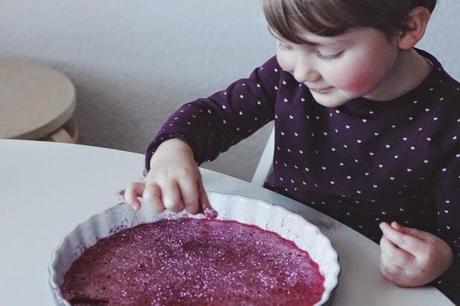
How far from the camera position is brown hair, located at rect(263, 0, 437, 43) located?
0.70 m

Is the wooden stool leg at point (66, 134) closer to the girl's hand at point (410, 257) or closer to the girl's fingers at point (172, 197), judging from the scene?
the girl's fingers at point (172, 197)

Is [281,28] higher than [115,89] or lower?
higher

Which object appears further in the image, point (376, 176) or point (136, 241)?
point (376, 176)

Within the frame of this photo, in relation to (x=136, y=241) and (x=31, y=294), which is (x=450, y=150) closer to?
(x=136, y=241)

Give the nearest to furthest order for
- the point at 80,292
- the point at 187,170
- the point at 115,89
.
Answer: the point at 80,292 < the point at 187,170 < the point at 115,89

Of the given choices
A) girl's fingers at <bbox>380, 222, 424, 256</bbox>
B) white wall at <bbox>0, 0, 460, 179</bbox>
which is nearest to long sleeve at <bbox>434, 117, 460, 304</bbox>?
girl's fingers at <bbox>380, 222, 424, 256</bbox>

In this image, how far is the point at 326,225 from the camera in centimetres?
81

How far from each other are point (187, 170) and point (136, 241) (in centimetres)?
10

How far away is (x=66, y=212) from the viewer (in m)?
0.80

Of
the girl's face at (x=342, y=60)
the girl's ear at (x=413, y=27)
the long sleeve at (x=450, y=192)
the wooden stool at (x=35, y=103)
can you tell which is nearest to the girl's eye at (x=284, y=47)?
the girl's face at (x=342, y=60)

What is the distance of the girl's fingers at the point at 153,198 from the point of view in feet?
2.45

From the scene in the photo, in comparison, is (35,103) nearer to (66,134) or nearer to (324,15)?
(66,134)

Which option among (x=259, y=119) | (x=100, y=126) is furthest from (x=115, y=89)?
(x=259, y=119)

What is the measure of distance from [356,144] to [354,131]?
16 mm
